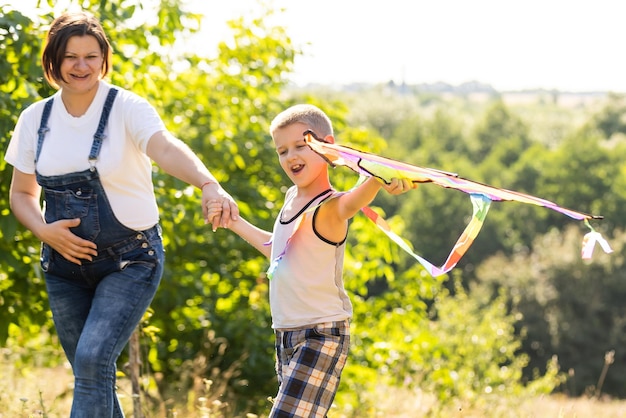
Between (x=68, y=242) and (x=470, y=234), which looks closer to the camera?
(x=470, y=234)

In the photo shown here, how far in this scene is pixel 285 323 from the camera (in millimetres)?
3088

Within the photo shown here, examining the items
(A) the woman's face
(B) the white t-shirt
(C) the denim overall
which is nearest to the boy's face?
(B) the white t-shirt

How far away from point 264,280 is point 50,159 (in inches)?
192

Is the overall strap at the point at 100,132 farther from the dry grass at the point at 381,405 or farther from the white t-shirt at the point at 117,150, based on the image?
the dry grass at the point at 381,405

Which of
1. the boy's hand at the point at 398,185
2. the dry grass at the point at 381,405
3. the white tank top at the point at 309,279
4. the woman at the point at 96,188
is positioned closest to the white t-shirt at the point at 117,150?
the woman at the point at 96,188

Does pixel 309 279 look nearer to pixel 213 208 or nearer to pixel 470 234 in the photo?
pixel 213 208

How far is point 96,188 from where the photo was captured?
3.13m

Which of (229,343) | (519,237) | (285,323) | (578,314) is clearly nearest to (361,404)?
(229,343)

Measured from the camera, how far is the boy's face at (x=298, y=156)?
3.11 metres

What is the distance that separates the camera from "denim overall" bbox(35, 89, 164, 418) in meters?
3.02

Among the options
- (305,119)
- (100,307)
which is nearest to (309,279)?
(305,119)

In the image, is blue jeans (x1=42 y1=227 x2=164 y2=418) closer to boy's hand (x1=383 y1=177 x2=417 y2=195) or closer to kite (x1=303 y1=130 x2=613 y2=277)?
kite (x1=303 y1=130 x2=613 y2=277)

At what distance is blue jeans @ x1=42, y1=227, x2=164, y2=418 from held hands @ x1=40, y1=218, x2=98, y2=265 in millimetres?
53

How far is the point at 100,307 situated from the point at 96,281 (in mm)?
146
